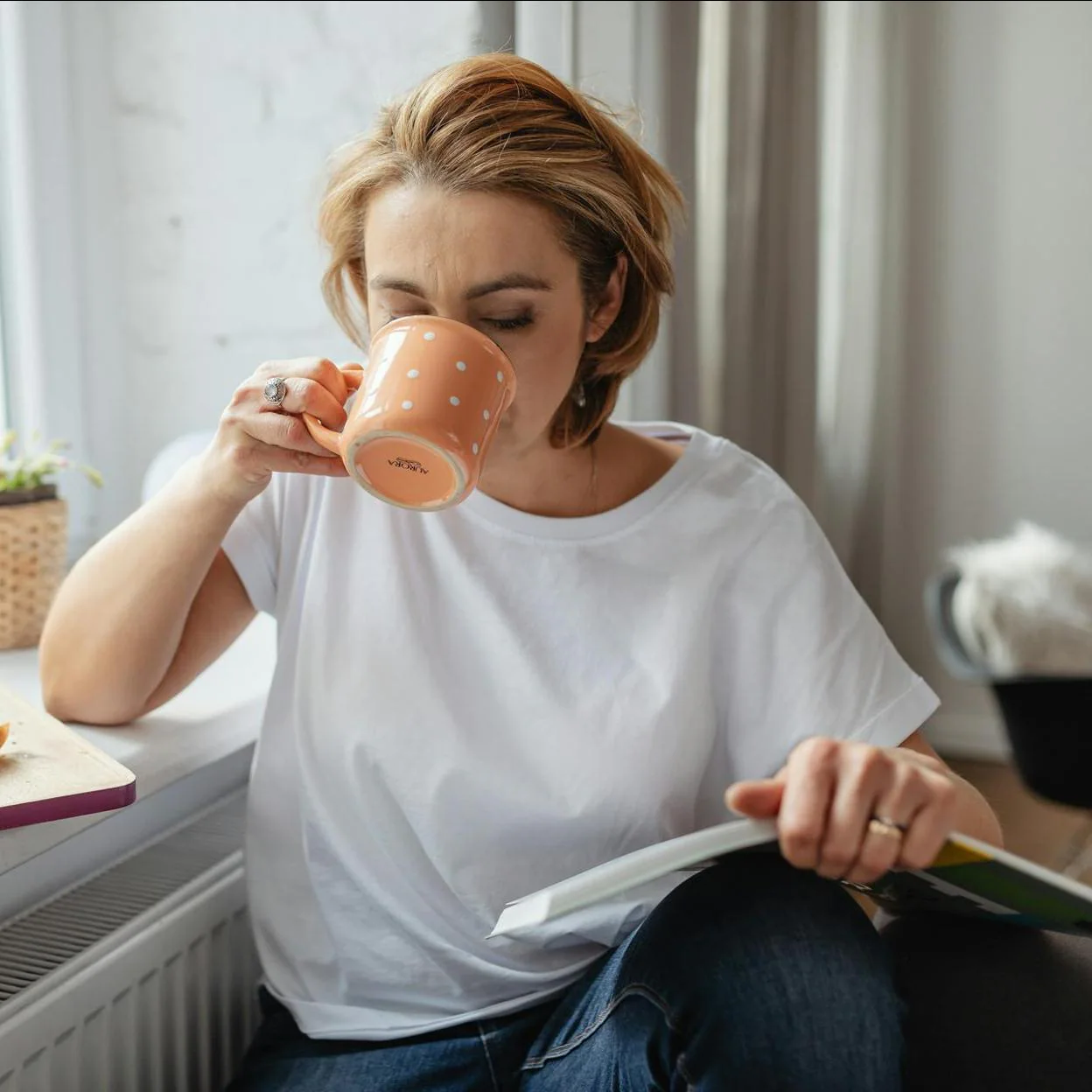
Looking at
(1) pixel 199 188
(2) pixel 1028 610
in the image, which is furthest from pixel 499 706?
(1) pixel 199 188

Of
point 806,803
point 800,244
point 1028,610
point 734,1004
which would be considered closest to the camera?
point 1028,610

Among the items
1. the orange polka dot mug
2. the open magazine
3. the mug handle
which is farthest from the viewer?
the mug handle

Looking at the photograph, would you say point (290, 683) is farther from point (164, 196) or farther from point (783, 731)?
point (164, 196)

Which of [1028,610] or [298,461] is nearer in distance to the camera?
[1028,610]

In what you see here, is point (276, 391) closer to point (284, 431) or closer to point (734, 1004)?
point (284, 431)

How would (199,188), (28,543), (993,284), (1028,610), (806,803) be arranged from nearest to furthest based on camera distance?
(1028,610), (806,803), (28,543), (199,188), (993,284)

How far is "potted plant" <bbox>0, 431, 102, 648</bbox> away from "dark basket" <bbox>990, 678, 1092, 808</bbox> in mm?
1141

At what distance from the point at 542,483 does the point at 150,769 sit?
395mm

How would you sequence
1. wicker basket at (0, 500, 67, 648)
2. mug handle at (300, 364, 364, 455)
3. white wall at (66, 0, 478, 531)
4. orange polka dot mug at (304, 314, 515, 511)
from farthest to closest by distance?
white wall at (66, 0, 478, 531), wicker basket at (0, 500, 67, 648), mug handle at (300, 364, 364, 455), orange polka dot mug at (304, 314, 515, 511)

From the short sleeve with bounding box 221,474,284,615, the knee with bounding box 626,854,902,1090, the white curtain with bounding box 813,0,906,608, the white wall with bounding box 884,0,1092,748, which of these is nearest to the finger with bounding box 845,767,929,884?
the knee with bounding box 626,854,902,1090

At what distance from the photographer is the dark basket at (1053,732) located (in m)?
0.28

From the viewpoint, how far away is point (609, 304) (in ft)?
3.25

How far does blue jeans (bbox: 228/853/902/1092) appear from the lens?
2.38ft

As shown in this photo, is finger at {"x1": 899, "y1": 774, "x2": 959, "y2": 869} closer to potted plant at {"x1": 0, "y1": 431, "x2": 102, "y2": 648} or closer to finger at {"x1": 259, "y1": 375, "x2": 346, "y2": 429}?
finger at {"x1": 259, "y1": 375, "x2": 346, "y2": 429}
